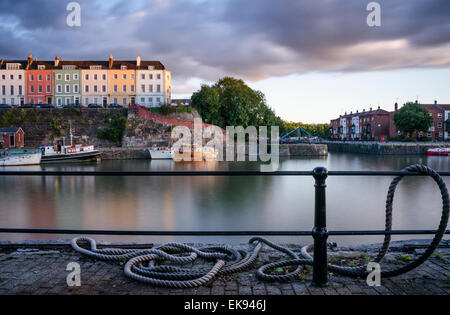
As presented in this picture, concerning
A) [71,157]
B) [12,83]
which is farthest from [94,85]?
[71,157]

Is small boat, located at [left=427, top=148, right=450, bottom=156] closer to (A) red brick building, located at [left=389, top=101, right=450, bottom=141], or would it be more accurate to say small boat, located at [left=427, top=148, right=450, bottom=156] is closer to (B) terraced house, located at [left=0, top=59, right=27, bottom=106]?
(A) red brick building, located at [left=389, top=101, right=450, bottom=141]

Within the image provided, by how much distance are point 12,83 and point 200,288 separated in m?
64.6

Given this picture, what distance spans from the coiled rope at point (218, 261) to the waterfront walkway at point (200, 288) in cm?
5

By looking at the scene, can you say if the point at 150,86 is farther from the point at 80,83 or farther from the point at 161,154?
the point at 161,154

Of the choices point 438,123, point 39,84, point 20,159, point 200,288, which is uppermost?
point 39,84

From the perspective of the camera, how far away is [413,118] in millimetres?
58500

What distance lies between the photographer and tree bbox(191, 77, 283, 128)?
52.6m

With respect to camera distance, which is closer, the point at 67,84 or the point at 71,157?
the point at 71,157

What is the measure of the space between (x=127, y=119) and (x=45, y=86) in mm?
18718

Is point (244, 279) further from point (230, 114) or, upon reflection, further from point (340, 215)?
point (230, 114)

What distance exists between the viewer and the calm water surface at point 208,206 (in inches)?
516

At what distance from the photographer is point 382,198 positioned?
1897 centimetres

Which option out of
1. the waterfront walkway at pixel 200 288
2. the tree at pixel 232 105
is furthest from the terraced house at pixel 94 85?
the waterfront walkway at pixel 200 288

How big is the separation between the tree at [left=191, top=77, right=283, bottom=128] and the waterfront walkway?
49.5 m
